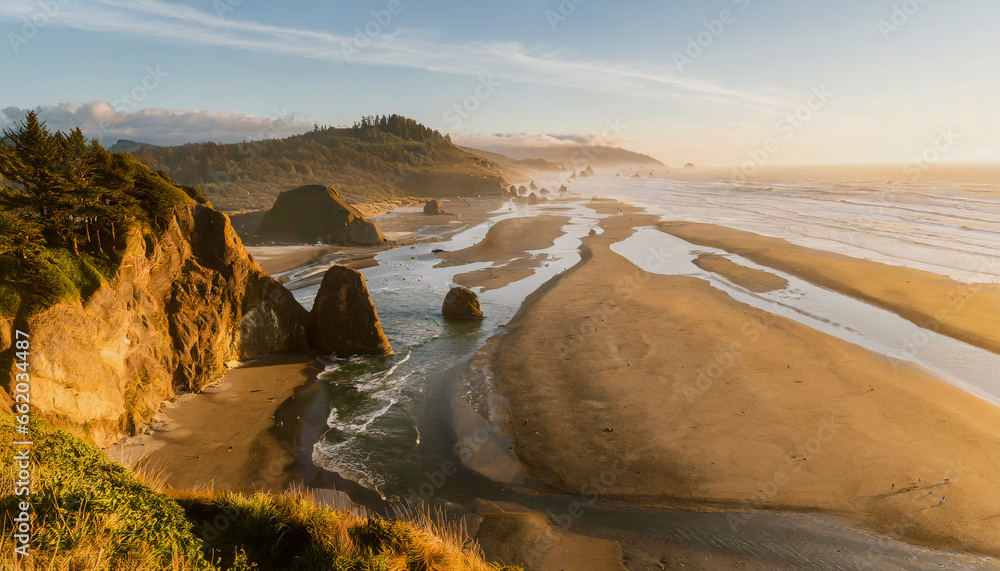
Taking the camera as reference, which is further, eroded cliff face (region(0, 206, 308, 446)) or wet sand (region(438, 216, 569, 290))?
wet sand (region(438, 216, 569, 290))

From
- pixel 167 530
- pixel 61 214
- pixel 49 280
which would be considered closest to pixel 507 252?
pixel 61 214

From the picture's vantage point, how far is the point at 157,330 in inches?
574

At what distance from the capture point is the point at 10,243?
10930mm

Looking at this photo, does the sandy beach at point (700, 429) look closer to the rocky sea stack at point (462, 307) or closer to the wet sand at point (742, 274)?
the rocky sea stack at point (462, 307)

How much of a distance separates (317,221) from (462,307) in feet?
97.2

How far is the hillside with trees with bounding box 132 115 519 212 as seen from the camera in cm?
7594

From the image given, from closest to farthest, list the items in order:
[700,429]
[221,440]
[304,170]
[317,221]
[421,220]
Result: [221,440] → [700,429] → [317,221] → [421,220] → [304,170]

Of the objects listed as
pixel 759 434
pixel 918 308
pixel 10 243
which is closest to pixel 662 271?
pixel 918 308

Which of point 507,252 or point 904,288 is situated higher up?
point 507,252

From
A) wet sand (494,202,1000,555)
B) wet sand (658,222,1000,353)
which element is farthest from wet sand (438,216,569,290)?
wet sand (658,222,1000,353)

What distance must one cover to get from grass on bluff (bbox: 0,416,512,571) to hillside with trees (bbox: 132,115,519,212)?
58.3 meters

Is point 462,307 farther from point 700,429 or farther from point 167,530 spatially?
point 167,530

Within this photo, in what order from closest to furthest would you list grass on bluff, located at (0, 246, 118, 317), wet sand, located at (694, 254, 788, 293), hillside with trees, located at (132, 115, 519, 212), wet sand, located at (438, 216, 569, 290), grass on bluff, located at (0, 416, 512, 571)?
grass on bluff, located at (0, 416, 512, 571)
grass on bluff, located at (0, 246, 118, 317)
wet sand, located at (694, 254, 788, 293)
wet sand, located at (438, 216, 569, 290)
hillside with trees, located at (132, 115, 519, 212)

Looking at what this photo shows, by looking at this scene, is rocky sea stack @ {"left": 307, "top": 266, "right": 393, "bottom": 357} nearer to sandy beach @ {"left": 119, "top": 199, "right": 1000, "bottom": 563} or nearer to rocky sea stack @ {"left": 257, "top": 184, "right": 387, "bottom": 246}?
sandy beach @ {"left": 119, "top": 199, "right": 1000, "bottom": 563}
